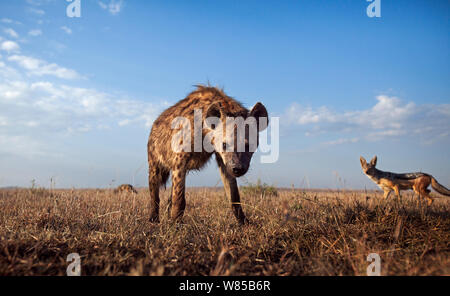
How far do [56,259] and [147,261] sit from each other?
881 mm

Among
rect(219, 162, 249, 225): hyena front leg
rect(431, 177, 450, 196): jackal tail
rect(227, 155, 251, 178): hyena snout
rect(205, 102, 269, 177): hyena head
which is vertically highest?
rect(205, 102, 269, 177): hyena head

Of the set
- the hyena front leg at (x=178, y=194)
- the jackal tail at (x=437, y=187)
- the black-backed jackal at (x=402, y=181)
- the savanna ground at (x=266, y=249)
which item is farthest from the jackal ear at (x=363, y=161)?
the hyena front leg at (x=178, y=194)

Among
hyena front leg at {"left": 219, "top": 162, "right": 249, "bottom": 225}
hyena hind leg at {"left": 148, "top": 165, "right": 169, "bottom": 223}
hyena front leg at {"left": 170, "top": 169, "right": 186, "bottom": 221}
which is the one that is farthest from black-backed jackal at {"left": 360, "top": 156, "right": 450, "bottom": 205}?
hyena front leg at {"left": 170, "top": 169, "right": 186, "bottom": 221}

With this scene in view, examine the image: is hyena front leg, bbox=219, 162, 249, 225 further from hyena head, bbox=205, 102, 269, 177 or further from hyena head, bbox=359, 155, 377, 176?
hyena head, bbox=359, 155, 377, 176

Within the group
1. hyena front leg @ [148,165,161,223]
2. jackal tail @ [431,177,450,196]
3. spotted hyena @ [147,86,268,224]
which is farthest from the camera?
jackal tail @ [431,177,450,196]

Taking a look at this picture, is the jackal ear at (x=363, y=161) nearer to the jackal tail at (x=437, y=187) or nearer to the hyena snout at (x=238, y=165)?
the jackal tail at (x=437, y=187)

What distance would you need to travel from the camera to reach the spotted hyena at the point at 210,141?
4688 mm

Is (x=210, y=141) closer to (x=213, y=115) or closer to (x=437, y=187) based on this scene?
(x=213, y=115)

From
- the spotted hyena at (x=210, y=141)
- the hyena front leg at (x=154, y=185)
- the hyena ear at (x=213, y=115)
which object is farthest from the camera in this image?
the hyena front leg at (x=154, y=185)

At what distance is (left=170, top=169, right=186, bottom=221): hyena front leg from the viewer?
5.14m

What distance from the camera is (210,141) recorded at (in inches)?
208
